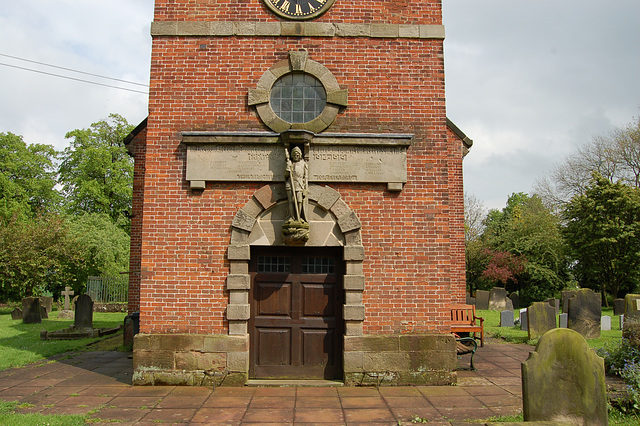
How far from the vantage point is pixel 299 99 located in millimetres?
8750

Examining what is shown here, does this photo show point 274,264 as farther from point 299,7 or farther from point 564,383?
point 564,383

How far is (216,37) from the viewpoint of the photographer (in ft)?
28.6

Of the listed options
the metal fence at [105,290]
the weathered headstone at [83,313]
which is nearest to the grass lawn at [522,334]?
the weathered headstone at [83,313]

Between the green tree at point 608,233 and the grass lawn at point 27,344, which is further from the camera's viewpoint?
the green tree at point 608,233

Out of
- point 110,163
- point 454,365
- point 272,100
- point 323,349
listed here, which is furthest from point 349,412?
point 110,163

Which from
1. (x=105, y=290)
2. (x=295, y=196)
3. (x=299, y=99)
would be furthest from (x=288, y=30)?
(x=105, y=290)

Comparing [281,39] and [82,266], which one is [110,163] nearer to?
[82,266]

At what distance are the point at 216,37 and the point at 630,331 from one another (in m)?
9.39

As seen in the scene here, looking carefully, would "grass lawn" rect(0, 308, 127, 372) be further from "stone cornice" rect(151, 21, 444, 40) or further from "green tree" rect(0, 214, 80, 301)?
"stone cornice" rect(151, 21, 444, 40)

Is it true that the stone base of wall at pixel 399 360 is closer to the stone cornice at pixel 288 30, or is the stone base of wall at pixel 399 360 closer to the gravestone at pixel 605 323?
the stone cornice at pixel 288 30

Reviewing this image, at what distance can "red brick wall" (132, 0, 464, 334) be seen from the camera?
826 cm

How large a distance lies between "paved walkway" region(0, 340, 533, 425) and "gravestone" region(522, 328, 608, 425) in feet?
5.02

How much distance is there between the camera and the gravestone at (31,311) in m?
18.8

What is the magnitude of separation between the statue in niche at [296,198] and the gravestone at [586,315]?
934cm
